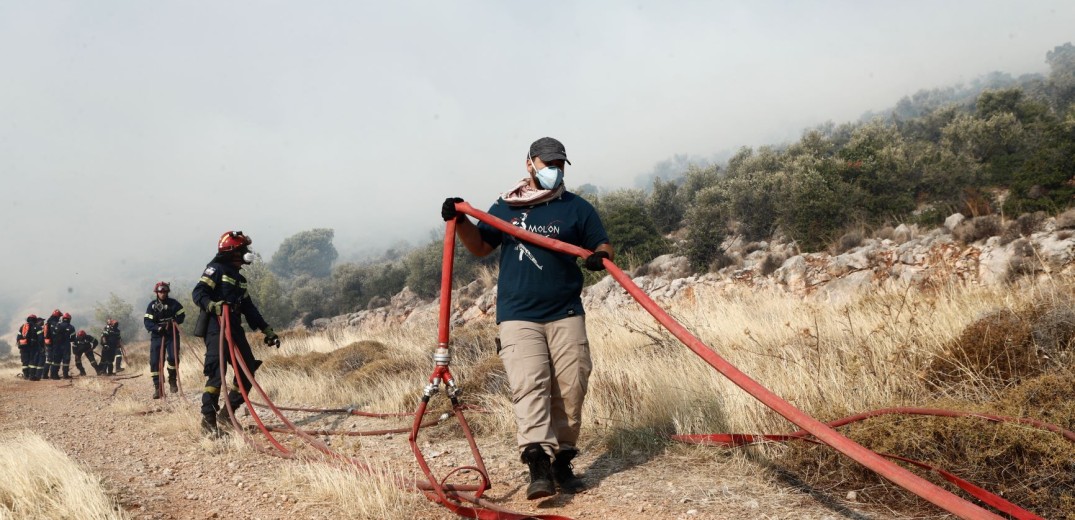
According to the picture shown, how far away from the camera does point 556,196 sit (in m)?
3.59

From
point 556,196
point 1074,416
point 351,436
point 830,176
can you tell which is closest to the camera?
point 1074,416

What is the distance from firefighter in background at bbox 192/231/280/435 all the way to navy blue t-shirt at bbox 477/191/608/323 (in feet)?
13.0

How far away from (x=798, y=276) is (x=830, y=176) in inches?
354

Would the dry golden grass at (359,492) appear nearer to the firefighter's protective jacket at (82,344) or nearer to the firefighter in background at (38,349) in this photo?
the firefighter in background at (38,349)

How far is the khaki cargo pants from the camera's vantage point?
3.16 metres

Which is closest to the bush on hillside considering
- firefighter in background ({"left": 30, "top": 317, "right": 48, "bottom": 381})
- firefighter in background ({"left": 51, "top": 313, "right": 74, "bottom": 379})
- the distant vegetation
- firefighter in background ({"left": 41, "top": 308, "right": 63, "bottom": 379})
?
the distant vegetation

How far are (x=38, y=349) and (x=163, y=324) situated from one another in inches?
475

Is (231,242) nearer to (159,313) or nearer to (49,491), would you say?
(49,491)

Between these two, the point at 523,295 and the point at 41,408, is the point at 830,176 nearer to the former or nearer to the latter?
the point at 523,295

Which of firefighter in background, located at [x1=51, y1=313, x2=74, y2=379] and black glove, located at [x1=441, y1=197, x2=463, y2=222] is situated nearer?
black glove, located at [x1=441, y1=197, x2=463, y2=222]

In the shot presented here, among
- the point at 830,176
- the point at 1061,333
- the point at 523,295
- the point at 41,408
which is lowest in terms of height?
the point at 41,408

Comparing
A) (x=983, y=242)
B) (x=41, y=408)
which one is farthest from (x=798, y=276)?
(x=41, y=408)

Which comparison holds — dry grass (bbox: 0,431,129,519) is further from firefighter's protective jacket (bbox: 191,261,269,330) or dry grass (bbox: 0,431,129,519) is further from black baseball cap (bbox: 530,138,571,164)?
black baseball cap (bbox: 530,138,571,164)

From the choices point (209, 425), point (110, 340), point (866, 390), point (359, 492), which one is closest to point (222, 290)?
point (209, 425)
